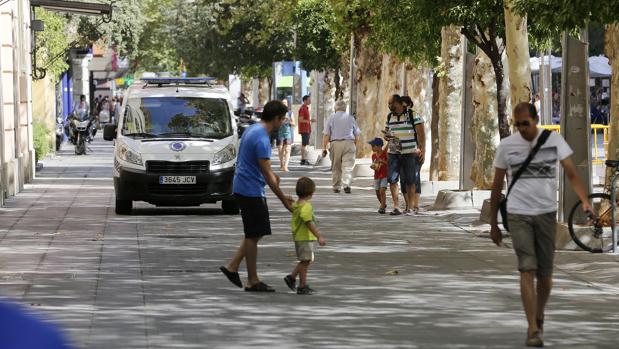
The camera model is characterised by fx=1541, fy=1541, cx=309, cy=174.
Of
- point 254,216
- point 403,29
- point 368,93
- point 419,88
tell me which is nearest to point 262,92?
point 368,93

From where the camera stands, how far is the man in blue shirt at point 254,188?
12.5 metres

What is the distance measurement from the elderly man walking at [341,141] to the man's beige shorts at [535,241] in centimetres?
1750

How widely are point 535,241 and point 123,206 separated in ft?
43.2

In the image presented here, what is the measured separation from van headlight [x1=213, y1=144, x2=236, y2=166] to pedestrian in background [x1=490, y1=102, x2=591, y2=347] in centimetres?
1247

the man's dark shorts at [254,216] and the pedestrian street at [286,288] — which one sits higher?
the man's dark shorts at [254,216]

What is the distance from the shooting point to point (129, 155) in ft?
72.8

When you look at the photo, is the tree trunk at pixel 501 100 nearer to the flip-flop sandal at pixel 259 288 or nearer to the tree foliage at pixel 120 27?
the flip-flop sandal at pixel 259 288

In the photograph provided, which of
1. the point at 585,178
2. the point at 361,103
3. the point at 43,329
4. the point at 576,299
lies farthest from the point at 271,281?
the point at 361,103

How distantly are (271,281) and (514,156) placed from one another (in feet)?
12.9

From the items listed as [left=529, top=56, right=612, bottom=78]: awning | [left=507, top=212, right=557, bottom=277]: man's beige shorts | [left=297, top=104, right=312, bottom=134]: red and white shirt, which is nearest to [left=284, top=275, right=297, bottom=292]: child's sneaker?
[left=507, top=212, right=557, bottom=277]: man's beige shorts

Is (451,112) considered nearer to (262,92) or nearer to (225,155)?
(225,155)

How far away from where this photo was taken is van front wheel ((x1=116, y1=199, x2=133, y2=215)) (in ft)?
72.9

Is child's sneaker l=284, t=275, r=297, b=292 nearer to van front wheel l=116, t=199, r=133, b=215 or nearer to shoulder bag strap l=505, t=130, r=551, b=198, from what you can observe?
shoulder bag strap l=505, t=130, r=551, b=198

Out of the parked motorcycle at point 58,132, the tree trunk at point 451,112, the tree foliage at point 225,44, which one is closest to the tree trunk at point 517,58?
the tree trunk at point 451,112
